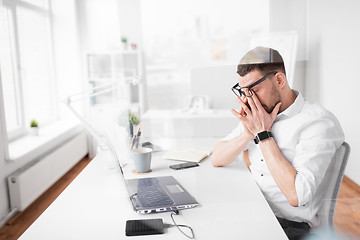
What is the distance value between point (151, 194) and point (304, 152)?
0.53 m

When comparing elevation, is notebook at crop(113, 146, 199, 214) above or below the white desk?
above

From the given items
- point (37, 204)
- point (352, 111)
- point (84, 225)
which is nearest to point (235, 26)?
point (352, 111)

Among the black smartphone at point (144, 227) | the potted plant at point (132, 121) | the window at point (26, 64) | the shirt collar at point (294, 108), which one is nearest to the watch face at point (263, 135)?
the shirt collar at point (294, 108)

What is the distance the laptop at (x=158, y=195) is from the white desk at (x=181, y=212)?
0.02 metres

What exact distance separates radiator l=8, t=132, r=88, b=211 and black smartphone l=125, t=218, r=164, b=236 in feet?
6.07

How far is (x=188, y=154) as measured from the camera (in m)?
1.63

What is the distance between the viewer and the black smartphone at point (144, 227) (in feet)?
3.01

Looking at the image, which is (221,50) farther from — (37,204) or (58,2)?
(58,2)

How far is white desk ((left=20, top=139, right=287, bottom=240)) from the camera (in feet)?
3.03

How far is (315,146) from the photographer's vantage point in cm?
112

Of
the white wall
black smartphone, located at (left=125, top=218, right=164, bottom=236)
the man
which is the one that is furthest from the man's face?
black smartphone, located at (left=125, top=218, right=164, bottom=236)

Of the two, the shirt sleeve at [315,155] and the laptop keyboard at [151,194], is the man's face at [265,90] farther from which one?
the laptop keyboard at [151,194]

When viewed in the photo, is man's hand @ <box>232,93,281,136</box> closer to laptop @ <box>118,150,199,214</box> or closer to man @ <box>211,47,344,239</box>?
man @ <box>211,47,344,239</box>

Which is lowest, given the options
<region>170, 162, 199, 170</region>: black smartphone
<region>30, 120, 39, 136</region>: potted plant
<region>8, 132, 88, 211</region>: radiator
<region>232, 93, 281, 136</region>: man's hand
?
<region>8, 132, 88, 211</region>: radiator
